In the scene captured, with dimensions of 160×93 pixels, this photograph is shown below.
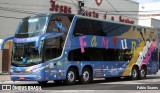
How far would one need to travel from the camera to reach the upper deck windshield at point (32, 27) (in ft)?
62.3

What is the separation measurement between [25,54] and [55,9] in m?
21.6

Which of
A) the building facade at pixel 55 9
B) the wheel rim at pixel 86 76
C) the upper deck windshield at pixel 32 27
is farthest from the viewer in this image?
the building facade at pixel 55 9

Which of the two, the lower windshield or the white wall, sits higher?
the white wall

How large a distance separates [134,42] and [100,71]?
15.7 feet

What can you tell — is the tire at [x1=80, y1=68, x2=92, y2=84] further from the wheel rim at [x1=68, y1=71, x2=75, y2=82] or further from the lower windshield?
the lower windshield

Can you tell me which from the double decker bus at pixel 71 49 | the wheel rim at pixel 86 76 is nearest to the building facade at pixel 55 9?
the double decker bus at pixel 71 49

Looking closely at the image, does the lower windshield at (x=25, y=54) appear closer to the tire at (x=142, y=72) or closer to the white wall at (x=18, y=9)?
the tire at (x=142, y=72)

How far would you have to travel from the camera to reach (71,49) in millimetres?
20359

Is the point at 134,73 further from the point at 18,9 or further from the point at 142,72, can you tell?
the point at 18,9

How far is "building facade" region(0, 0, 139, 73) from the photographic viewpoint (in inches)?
1357

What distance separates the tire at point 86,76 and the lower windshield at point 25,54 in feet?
12.2

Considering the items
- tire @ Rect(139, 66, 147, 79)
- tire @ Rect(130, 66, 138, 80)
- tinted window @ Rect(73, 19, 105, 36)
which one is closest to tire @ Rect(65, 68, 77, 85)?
tinted window @ Rect(73, 19, 105, 36)

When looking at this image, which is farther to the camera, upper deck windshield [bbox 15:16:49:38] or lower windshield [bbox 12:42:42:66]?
upper deck windshield [bbox 15:16:49:38]

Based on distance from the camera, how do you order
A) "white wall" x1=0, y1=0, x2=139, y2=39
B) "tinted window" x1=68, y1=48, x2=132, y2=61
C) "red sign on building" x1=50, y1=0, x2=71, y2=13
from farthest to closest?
"red sign on building" x1=50, y1=0, x2=71, y2=13 < "white wall" x1=0, y1=0, x2=139, y2=39 < "tinted window" x1=68, y1=48, x2=132, y2=61
